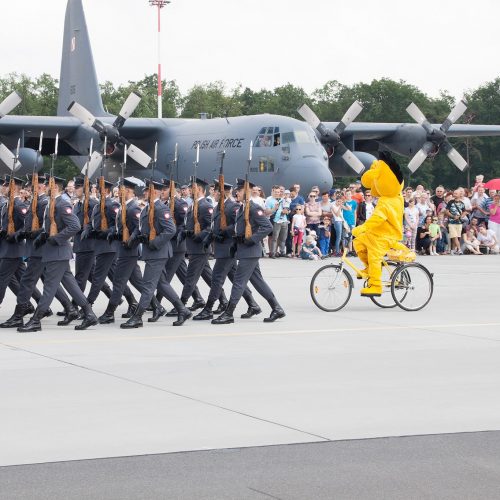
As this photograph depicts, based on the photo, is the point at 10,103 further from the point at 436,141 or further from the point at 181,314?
the point at 181,314

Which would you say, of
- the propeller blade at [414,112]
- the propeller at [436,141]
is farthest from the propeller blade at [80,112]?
the propeller at [436,141]

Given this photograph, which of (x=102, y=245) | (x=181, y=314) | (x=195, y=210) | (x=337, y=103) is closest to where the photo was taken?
(x=181, y=314)

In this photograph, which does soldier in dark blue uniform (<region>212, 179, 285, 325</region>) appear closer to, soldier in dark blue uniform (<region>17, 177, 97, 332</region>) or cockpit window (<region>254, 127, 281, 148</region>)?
soldier in dark blue uniform (<region>17, 177, 97, 332</region>)

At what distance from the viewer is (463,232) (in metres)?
29.7

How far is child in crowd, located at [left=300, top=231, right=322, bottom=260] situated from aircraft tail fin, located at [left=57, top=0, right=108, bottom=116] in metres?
14.3

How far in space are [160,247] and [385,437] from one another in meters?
6.72

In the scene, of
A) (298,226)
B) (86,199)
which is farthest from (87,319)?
(298,226)

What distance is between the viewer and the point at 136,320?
13602mm

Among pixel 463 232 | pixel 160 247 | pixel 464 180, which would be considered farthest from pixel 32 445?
pixel 464 180

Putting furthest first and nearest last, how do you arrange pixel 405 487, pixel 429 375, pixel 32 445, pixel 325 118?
pixel 325 118 < pixel 429 375 < pixel 32 445 < pixel 405 487

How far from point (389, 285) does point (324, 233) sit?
1231 cm

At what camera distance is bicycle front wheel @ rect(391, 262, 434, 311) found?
1512cm

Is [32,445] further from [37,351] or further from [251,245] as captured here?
[251,245]

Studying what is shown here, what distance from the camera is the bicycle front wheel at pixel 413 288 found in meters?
15.1
